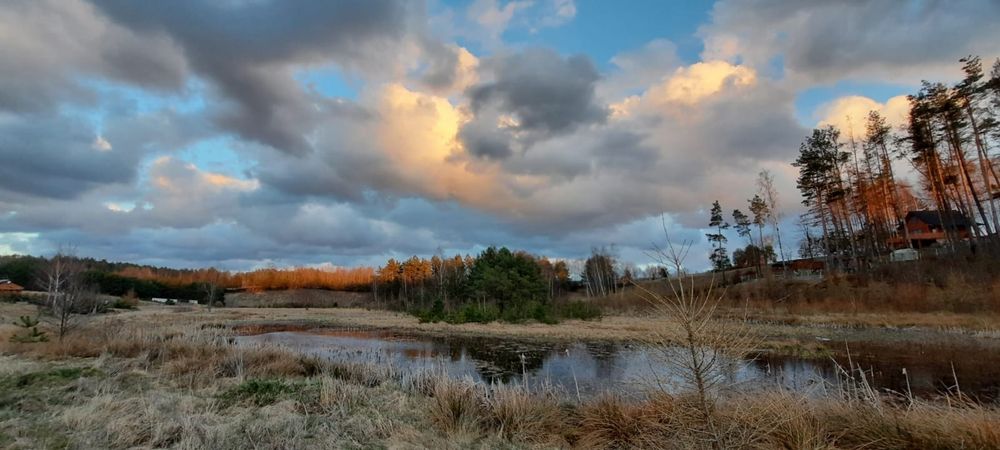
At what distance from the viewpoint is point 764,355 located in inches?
853

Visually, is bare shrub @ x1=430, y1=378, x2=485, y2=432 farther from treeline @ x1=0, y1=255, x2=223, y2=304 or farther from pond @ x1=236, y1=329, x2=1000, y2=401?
treeline @ x1=0, y1=255, x2=223, y2=304

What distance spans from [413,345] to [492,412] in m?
20.9

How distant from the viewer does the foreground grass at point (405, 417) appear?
250 inches

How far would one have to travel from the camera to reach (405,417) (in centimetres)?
917

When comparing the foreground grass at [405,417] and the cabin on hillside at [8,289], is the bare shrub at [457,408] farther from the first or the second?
the cabin on hillside at [8,289]

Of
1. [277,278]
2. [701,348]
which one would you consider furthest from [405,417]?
[277,278]

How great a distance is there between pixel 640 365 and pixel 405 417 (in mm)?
12481

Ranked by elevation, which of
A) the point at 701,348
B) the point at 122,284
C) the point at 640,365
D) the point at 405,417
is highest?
the point at 122,284

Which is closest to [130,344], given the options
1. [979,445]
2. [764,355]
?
[979,445]

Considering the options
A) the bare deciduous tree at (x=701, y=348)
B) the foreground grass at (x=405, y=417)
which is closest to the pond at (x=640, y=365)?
the foreground grass at (x=405, y=417)

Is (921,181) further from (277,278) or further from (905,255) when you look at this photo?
(277,278)

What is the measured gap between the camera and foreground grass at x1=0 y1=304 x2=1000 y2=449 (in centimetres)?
634

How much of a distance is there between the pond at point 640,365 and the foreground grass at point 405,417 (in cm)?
314

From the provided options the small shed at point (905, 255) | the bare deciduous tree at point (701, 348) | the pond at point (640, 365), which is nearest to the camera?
the bare deciduous tree at point (701, 348)
